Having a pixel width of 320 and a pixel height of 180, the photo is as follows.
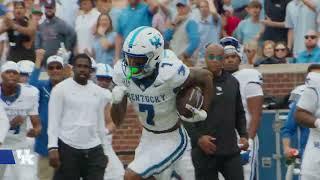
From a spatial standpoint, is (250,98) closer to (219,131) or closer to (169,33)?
(219,131)

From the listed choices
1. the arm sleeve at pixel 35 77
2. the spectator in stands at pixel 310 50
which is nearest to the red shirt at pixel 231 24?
the spectator in stands at pixel 310 50

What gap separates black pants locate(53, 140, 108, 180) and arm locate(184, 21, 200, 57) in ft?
12.1

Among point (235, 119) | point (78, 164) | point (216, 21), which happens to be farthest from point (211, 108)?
point (216, 21)

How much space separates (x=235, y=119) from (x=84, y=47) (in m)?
5.76

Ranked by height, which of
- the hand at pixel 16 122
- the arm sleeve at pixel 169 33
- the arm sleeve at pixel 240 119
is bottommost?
the hand at pixel 16 122

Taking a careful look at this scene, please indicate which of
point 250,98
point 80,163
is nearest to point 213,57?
point 250,98

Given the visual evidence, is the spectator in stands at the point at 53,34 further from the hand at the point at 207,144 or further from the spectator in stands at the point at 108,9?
the hand at the point at 207,144

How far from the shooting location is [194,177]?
11.6 m

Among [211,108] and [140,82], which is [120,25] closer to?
[211,108]

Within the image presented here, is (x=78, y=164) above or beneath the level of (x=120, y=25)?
beneath

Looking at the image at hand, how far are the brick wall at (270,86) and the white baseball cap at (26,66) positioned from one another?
1665 mm

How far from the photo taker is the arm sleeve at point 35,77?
1438cm

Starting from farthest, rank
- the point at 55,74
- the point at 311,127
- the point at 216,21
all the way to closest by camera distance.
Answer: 1. the point at 216,21
2. the point at 55,74
3. the point at 311,127

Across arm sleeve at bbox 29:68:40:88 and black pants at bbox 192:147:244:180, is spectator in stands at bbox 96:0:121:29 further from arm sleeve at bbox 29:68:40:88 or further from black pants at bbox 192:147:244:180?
black pants at bbox 192:147:244:180
